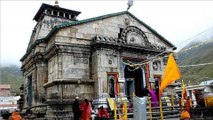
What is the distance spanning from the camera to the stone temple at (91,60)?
17281mm

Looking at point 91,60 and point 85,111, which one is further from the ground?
point 91,60

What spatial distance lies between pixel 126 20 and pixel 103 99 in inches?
291

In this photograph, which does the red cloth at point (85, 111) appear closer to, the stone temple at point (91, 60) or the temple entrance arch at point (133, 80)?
the stone temple at point (91, 60)

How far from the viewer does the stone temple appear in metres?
Result: 17.3

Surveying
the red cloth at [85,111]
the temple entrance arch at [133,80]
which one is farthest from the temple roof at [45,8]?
the red cloth at [85,111]

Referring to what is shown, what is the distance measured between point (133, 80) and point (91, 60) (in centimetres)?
453

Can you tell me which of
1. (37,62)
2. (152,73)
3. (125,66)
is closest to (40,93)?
(37,62)

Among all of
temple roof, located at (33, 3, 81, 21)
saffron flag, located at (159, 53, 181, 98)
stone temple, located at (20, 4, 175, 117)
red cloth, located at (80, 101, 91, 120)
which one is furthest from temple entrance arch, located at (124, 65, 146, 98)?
temple roof, located at (33, 3, 81, 21)

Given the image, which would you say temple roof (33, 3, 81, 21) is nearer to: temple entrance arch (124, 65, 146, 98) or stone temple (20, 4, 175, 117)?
stone temple (20, 4, 175, 117)

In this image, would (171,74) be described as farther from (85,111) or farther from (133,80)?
(133,80)

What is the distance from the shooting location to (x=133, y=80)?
20938 mm

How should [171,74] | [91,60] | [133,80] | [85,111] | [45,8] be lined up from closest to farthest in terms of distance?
[85,111] < [171,74] < [91,60] < [133,80] < [45,8]

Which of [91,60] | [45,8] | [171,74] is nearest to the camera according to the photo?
[171,74]

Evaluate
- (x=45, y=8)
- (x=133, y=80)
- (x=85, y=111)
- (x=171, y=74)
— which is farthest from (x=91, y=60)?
(x=45, y=8)
